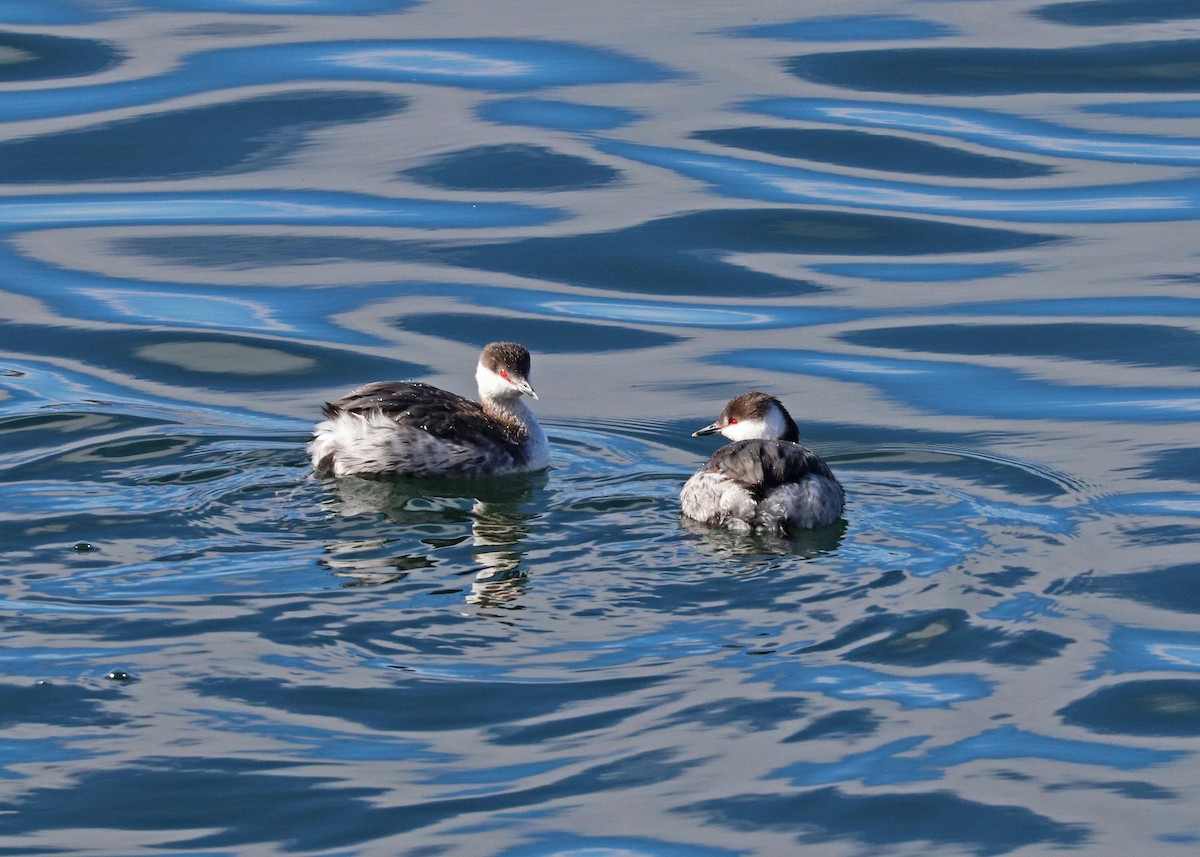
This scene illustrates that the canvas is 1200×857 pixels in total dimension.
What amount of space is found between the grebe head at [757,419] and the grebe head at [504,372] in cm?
96

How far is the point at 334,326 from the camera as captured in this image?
44.0 ft

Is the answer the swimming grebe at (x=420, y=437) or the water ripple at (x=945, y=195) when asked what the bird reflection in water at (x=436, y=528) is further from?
the water ripple at (x=945, y=195)

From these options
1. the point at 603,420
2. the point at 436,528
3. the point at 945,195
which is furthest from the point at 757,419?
the point at 945,195

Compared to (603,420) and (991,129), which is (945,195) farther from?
(603,420)

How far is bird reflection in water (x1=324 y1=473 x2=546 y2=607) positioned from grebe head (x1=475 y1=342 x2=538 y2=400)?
1.89 feet

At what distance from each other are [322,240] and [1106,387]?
581 cm

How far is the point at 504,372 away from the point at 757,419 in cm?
138


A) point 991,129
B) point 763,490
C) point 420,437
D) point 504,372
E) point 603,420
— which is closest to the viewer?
point 763,490

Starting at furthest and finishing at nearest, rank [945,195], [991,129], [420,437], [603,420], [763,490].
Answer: [991,129] < [945,195] < [603,420] < [420,437] < [763,490]

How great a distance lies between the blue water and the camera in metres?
6.87

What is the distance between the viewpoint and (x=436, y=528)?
9500 mm

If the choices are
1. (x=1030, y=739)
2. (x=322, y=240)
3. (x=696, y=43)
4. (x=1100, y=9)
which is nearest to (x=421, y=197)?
(x=322, y=240)

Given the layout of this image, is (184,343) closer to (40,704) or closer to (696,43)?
(40,704)

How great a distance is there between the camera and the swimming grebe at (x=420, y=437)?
10320 millimetres
